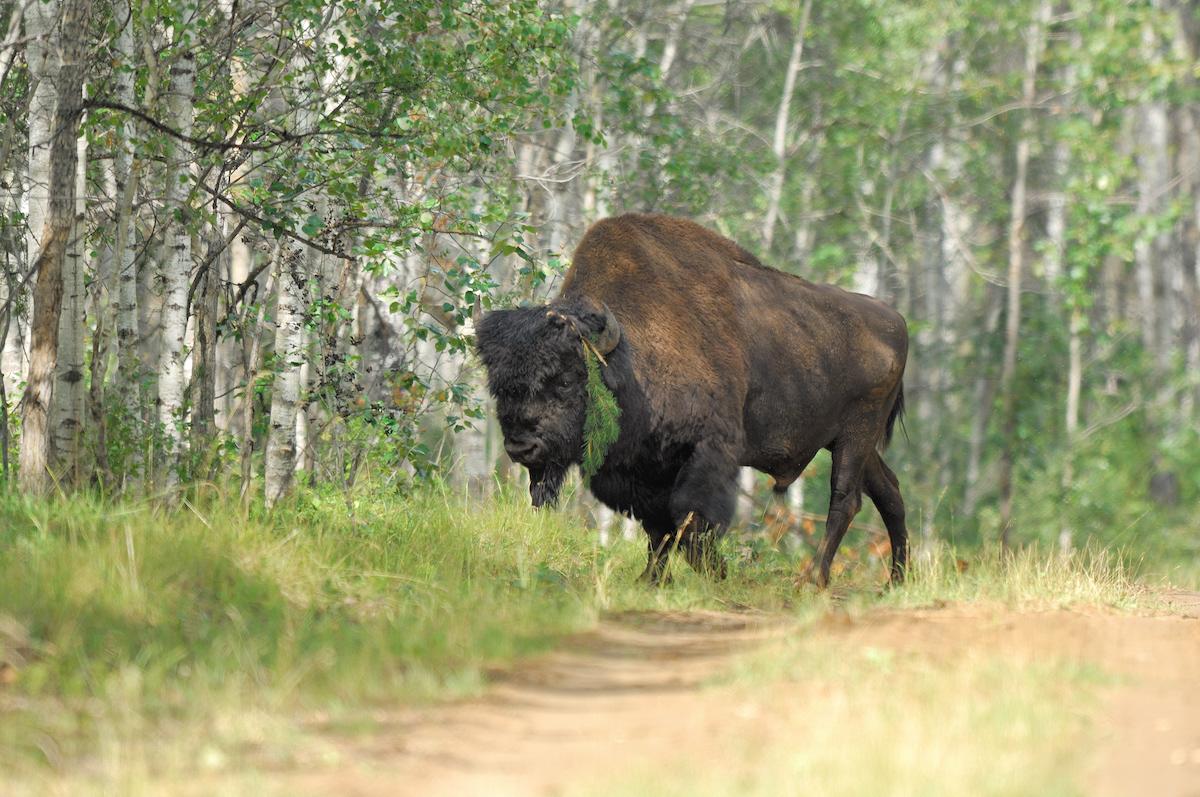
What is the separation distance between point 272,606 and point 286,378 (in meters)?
3.66

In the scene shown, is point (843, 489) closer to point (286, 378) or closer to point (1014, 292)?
point (286, 378)

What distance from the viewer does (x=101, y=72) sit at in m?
9.94

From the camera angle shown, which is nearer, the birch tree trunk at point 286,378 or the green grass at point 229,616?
Answer: the green grass at point 229,616

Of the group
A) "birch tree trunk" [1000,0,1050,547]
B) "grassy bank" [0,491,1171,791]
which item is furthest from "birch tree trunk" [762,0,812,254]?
"grassy bank" [0,491,1171,791]

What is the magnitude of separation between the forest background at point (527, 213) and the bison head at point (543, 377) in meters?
0.90

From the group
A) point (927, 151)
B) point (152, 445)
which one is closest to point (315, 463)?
point (152, 445)

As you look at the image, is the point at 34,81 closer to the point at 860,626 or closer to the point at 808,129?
the point at 860,626

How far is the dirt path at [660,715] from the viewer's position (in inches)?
163

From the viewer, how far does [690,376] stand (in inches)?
344

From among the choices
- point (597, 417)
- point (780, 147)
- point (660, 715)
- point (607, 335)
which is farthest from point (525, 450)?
point (780, 147)

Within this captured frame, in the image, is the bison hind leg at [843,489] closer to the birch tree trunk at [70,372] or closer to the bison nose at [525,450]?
the bison nose at [525,450]

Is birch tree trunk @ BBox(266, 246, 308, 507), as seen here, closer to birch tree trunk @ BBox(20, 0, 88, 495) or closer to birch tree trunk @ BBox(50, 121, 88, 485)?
birch tree trunk @ BBox(50, 121, 88, 485)

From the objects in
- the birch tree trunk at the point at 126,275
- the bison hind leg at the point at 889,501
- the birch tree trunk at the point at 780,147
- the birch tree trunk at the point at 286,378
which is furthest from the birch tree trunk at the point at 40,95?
Answer: the birch tree trunk at the point at 780,147

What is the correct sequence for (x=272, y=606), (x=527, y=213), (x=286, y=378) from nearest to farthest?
(x=272, y=606)
(x=286, y=378)
(x=527, y=213)
